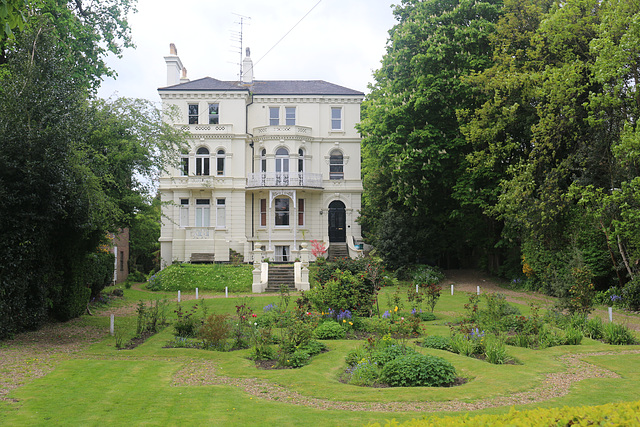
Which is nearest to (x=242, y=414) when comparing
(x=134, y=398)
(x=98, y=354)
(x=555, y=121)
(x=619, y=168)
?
(x=134, y=398)

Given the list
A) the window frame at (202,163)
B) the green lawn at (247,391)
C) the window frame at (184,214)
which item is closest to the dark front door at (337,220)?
the window frame at (202,163)

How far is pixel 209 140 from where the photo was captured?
34875 millimetres

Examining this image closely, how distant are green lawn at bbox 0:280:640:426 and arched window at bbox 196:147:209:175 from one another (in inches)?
964

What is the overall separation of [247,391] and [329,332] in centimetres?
514

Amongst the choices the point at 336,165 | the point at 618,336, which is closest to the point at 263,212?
the point at 336,165

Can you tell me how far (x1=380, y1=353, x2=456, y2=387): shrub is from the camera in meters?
8.80

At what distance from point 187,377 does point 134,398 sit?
5.04 feet

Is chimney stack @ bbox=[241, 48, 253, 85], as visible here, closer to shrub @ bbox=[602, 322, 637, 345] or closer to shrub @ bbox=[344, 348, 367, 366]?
shrub @ bbox=[344, 348, 367, 366]

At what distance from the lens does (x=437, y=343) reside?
1188cm

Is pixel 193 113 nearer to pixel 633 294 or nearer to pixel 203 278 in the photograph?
pixel 203 278

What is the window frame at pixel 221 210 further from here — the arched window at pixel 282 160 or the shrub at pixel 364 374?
the shrub at pixel 364 374

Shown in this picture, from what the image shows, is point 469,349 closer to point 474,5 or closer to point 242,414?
→ point 242,414

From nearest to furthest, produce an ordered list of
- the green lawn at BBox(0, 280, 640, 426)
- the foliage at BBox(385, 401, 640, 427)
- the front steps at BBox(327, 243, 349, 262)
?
the foliage at BBox(385, 401, 640, 427), the green lawn at BBox(0, 280, 640, 426), the front steps at BBox(327, 243, 349, 262)

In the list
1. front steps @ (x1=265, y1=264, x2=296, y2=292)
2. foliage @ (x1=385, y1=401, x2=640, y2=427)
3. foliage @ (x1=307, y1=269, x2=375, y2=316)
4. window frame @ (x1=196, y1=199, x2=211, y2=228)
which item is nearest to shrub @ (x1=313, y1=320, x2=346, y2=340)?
foliage @ (x1=307, y1=269, x2=375, y2=316)
